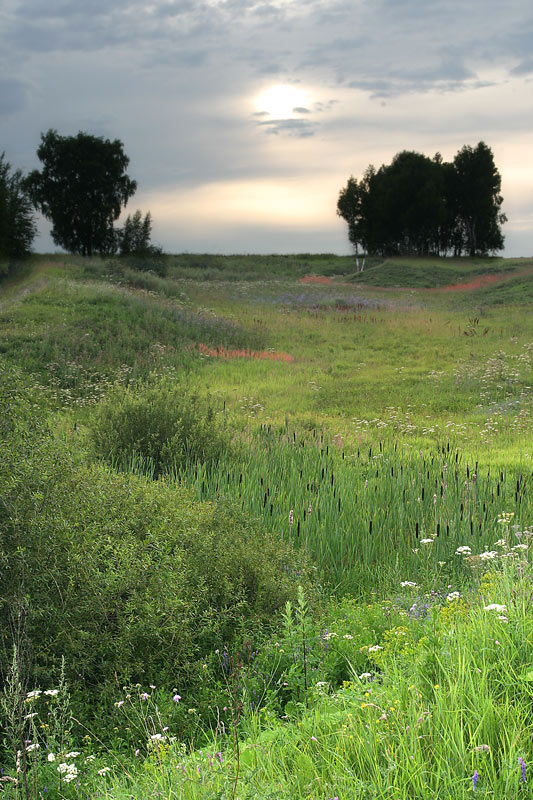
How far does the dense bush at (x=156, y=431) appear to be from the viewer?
866cm

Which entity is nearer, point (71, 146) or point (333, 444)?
point (333, 444)

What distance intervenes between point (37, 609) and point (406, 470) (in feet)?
16.8

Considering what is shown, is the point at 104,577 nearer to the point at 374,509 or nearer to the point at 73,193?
the point at 374,509

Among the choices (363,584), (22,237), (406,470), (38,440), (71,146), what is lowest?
(363,584)

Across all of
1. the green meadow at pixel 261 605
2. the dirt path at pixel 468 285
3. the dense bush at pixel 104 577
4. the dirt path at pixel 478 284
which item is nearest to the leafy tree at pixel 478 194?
the dirt path at pixel 468 285

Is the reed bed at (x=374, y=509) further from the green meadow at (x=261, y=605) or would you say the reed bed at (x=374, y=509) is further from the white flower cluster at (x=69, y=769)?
the white flower cluster at (x=69, y=769)

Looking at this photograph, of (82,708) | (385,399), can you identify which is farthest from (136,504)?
(385,399)

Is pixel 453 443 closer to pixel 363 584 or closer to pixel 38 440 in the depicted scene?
pixel 363 584

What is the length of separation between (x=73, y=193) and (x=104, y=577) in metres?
51.9

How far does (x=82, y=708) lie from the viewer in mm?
3500

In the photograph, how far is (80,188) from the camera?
50531 millimetres

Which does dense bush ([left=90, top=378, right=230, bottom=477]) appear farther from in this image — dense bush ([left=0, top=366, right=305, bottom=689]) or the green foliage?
the green foliage

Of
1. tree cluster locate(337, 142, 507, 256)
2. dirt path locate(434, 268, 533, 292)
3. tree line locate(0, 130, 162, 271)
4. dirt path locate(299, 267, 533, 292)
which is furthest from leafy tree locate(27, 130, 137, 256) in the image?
tree cluster locate(337, 142, 507, 256)

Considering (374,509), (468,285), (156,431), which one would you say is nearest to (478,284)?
(468,285)
